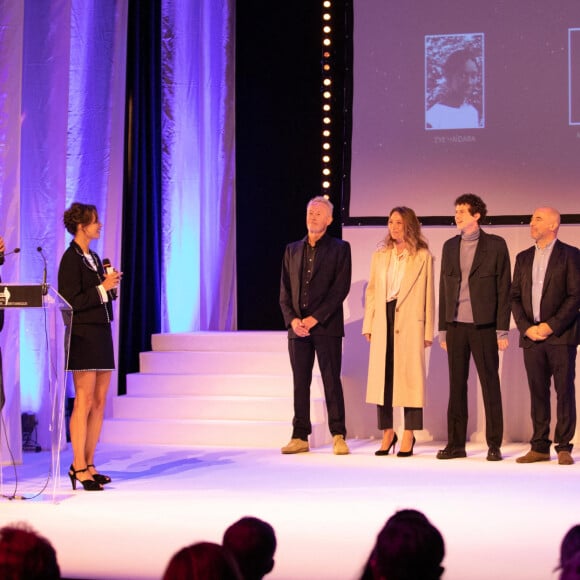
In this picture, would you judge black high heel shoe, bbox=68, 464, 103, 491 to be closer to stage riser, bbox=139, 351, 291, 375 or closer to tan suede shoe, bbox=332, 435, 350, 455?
tan suede shoe, bbox=332, 435, 350, 455

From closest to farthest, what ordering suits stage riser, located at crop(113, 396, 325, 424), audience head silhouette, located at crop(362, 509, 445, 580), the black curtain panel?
audience head silhouette, located at crop(362, 509, 445, 580)
stage riser, located at crop(113, 396, 325, 424)
the black curtain panel

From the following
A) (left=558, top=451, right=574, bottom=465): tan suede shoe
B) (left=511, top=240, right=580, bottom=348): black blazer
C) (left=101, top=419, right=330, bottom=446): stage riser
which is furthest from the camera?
(left=101, top=419, right=330, bottom=446): stage riser

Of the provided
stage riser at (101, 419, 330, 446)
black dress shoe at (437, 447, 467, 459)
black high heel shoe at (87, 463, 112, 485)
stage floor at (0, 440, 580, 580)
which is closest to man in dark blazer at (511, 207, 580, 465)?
black dress shoe at (437, 447, 467, 459)

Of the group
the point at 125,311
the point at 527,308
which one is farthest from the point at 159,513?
the point at 125,311

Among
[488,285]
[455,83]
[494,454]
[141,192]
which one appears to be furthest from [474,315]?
[141,192]

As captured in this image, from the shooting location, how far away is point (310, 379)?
5898mm

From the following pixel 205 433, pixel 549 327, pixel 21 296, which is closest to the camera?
pixel 21 296

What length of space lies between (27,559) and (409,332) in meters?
4.37

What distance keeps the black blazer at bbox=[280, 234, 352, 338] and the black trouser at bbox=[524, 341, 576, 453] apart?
1174 mm

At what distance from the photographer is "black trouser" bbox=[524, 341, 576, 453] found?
5543mm

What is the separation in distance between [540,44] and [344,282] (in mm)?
2217

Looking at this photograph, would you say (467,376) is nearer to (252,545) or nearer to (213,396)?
(213,396)

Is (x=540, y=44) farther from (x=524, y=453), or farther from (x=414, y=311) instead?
(x=524, y=453)

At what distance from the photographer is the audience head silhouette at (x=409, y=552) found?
5.47ft
